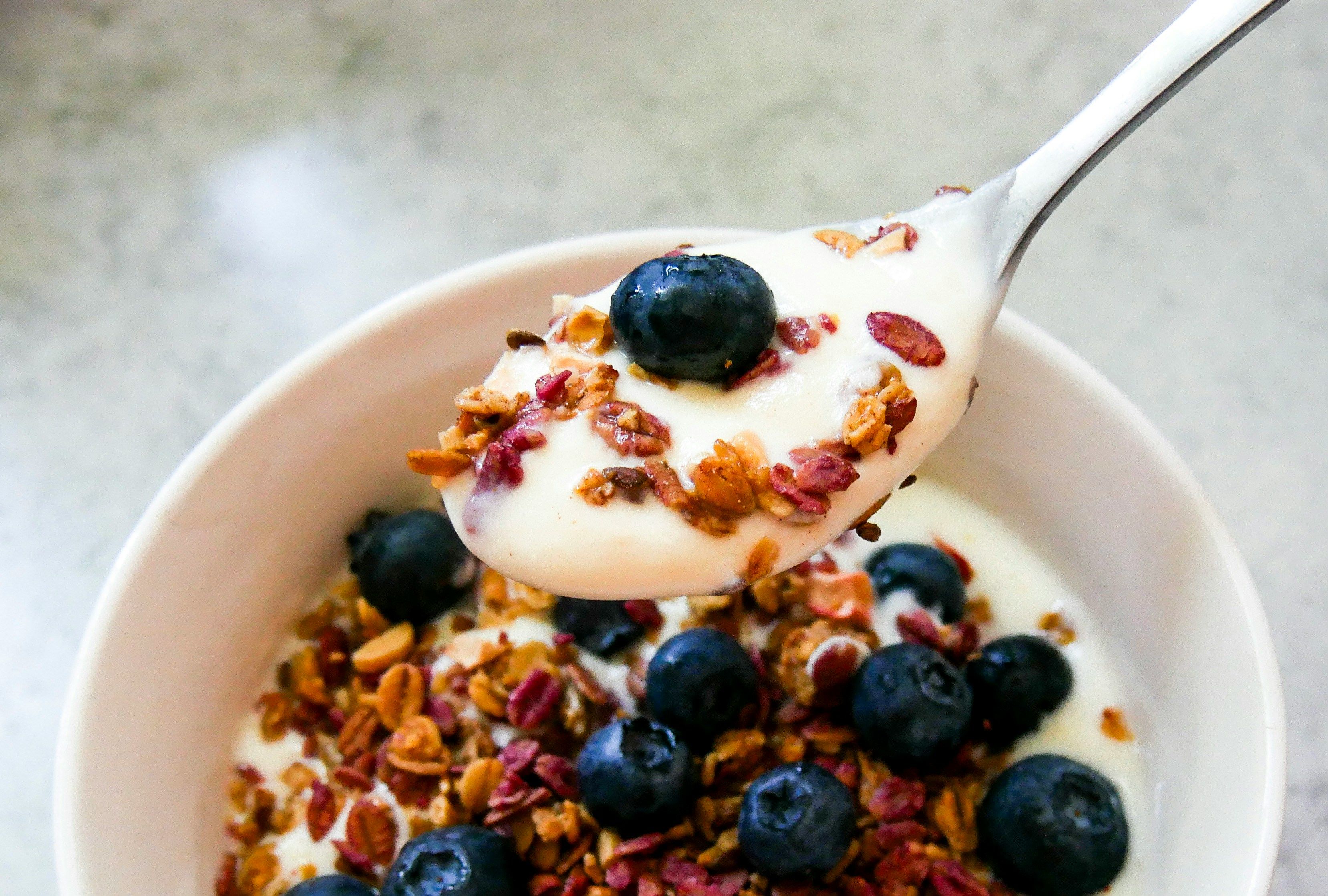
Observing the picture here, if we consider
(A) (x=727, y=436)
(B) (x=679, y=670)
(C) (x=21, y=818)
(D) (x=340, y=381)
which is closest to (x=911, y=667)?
(B) (x=679, y=670)

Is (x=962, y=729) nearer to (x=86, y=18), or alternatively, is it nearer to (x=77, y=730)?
(x=77, y=730)

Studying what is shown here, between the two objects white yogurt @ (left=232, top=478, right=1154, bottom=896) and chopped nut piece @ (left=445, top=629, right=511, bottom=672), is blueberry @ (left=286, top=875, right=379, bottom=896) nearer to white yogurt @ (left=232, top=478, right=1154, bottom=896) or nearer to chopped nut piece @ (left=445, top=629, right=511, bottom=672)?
white yogurt @ (left=232, top=478, right=1154, bottom=896)

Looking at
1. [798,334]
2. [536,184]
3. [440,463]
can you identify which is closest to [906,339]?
[798,334]

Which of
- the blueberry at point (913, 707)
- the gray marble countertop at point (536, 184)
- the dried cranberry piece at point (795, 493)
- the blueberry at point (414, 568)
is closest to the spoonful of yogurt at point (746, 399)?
the dried cranberry piece at point (795, 493)

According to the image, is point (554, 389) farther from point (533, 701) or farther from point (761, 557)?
point (533, 701)

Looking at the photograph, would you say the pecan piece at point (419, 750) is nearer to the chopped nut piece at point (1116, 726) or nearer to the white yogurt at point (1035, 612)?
the white yogurt at point (1035, 612)

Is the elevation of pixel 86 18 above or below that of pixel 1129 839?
above

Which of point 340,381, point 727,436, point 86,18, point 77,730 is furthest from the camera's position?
point 86,18
